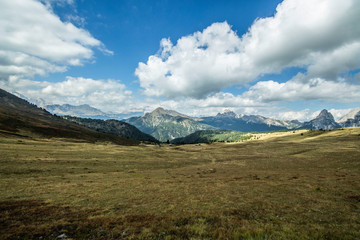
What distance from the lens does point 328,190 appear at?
26.5 metres

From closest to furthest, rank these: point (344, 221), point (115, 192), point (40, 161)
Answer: point (344, 221) → point (115, 192) → point (40, 161)

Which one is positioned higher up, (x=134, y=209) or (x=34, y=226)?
(x=34, y=226)

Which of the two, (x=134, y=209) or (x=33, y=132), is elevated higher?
(x=33, y=132)

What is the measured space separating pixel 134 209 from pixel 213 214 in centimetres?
863

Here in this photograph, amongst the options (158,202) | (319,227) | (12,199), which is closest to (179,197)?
(158,202)

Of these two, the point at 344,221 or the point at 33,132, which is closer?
the point at 344,221

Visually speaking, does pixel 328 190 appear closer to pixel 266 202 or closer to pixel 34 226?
pixel 266 202

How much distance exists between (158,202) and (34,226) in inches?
471

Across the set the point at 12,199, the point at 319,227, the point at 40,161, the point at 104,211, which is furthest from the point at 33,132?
the point at 319,227

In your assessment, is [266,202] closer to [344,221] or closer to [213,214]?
[344,221]

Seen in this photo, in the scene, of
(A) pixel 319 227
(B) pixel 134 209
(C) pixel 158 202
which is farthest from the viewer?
(C) pixel 158 202

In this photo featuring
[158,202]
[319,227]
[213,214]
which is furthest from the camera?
[158,202]

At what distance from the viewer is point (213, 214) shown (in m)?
16.6

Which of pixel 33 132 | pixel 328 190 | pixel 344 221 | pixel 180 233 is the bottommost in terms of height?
pixel 328 190
